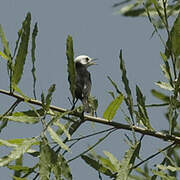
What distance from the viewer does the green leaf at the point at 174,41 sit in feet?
6.14

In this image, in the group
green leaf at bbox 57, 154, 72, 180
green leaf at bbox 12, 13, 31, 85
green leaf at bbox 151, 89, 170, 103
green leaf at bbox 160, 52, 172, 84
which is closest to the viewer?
green leaf at bbox 57, 154, 72, 180

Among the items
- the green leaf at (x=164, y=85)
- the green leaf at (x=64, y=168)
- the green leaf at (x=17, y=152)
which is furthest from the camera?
the green leaf at (x=164, y=85)

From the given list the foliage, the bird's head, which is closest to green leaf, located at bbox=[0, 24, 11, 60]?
the foliage

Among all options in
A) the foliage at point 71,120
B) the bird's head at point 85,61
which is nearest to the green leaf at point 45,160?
the foliage at point 71,120

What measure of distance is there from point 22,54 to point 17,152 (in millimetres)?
352

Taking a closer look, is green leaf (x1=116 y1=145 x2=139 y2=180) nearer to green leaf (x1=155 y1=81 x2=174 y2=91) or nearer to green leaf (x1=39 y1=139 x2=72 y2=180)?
green leaf (x1=39 y1=139 x2=72 y2=180)

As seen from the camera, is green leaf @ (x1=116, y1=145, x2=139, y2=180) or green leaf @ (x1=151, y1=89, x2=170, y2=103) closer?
green leaf @ (x1=116, y1=145, x2=139, y2=180)

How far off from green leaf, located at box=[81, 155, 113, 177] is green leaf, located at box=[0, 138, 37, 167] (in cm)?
26

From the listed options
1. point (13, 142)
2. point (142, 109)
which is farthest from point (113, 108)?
point (13, 142)

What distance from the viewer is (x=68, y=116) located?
1872 mm

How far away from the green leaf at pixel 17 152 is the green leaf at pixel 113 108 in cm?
27

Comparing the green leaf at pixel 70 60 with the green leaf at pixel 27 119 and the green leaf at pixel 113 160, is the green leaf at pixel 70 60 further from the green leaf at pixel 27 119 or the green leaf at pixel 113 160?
the green leaf at pixel 113 160

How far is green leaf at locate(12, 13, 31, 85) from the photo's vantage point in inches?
71.2

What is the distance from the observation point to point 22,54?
5.95 feet
